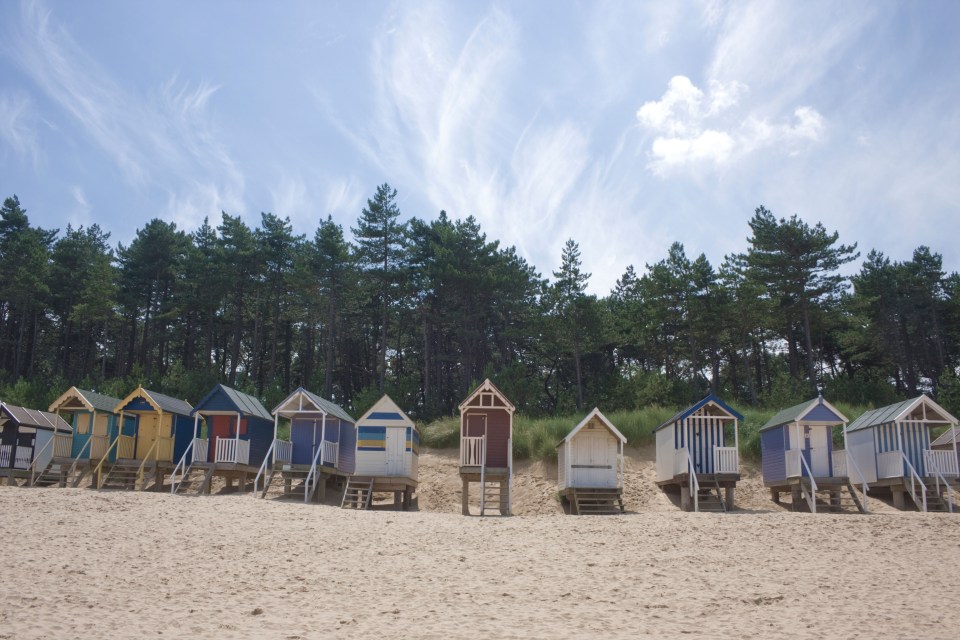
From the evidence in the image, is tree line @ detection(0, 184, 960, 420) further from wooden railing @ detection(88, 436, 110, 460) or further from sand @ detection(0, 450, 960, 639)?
sand @ detection(0, 450, 960, 639)

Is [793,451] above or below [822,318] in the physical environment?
below

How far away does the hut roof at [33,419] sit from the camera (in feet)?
116

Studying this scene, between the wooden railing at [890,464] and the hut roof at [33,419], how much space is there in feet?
109

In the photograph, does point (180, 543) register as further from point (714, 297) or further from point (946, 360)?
point (946, 360)

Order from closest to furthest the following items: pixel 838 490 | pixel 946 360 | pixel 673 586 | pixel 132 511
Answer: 1. pixel 673 586
2. pixel 132 511
3. pixel 838 490
4. pixel 946 360

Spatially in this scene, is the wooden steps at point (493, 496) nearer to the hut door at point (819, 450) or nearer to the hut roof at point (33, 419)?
the hut door at point (819, 450)

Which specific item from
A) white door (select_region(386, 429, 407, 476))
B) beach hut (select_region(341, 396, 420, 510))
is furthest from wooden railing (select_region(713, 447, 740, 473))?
white door (select_region(386, 429, 407, 476))

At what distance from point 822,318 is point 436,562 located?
37.7 meters

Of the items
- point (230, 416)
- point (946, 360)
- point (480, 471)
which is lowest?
point (480, 471)

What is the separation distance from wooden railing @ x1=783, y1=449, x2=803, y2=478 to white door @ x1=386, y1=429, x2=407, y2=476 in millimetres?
14366

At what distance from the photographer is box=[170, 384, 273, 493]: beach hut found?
31.5 metres

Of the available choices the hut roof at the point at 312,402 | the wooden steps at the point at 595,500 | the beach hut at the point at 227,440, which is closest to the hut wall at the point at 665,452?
the wooden steps at the point at 595,500

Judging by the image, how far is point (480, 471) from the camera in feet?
96.3

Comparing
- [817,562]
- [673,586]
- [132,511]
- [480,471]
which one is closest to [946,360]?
[480,471]
